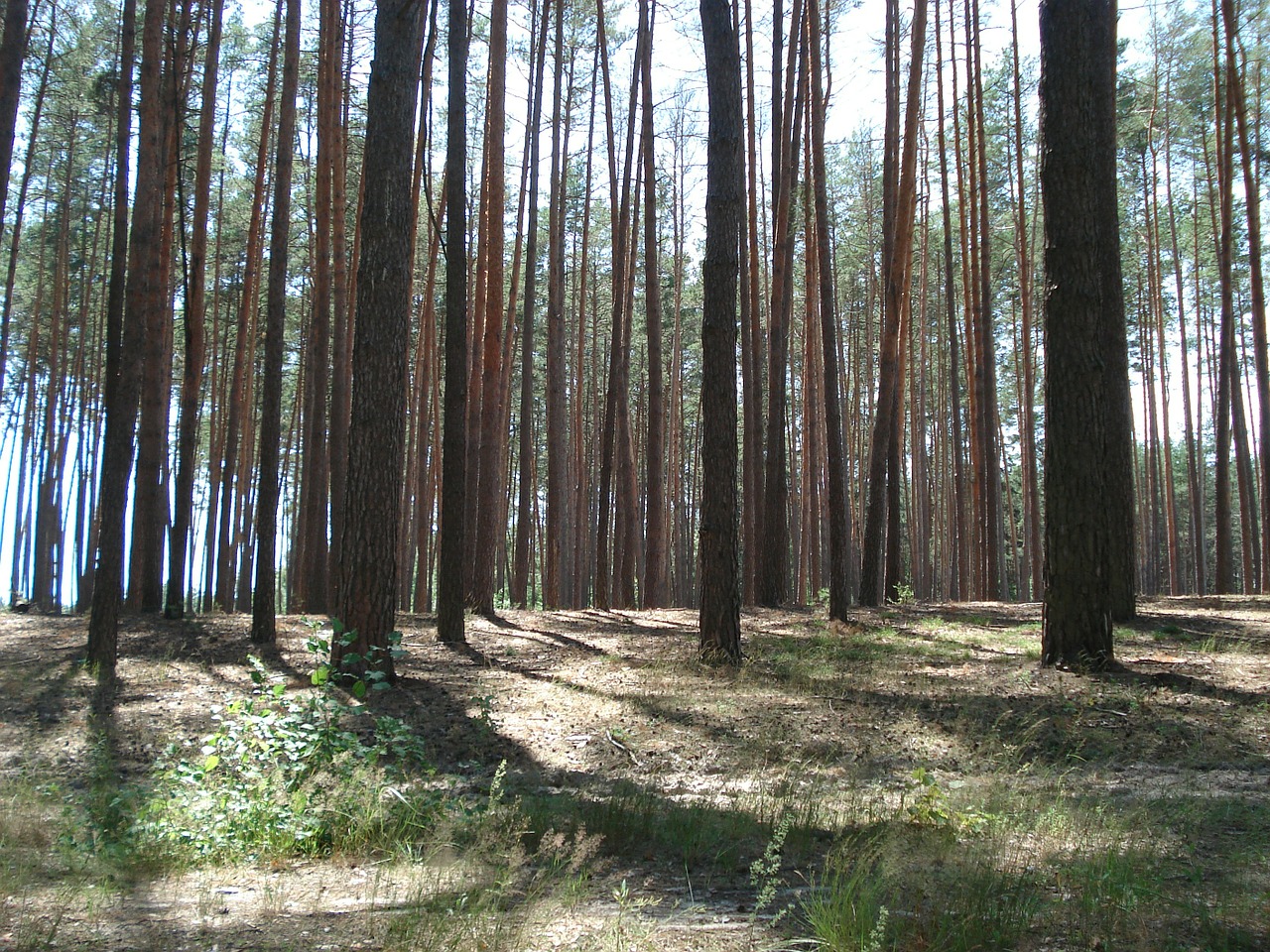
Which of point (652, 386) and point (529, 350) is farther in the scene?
point (529, 350)

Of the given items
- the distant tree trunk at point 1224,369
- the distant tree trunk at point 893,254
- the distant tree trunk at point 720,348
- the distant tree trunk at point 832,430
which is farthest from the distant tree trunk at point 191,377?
the distant tree trunk at point 1224,369

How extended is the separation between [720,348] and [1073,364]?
304 centimetres

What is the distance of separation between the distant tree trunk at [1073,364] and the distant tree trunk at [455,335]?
5666 millimetres

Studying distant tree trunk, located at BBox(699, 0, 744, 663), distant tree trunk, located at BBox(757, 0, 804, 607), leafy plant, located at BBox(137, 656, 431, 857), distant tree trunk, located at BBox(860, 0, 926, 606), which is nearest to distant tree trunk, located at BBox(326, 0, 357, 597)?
distant tree trunk, located at BBox(699, 0, 744, 663)

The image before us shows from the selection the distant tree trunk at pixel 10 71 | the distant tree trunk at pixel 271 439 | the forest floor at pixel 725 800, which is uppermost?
the distant tree trunk at pixel 10 71

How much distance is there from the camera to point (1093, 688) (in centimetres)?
Answer: 636

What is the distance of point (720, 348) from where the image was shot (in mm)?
8383

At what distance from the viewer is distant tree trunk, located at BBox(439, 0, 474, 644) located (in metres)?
9.28

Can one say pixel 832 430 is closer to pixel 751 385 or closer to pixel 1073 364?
pixel 1073 364

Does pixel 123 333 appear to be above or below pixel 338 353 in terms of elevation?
below

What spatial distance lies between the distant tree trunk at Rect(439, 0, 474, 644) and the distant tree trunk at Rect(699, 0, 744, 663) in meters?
2.71

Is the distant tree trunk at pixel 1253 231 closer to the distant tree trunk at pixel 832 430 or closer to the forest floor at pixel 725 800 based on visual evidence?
the forest floor at pixel 725 800

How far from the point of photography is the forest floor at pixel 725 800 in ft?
9.34

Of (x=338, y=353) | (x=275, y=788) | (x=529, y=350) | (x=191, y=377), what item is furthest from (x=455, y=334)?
(x=529, y=350)
